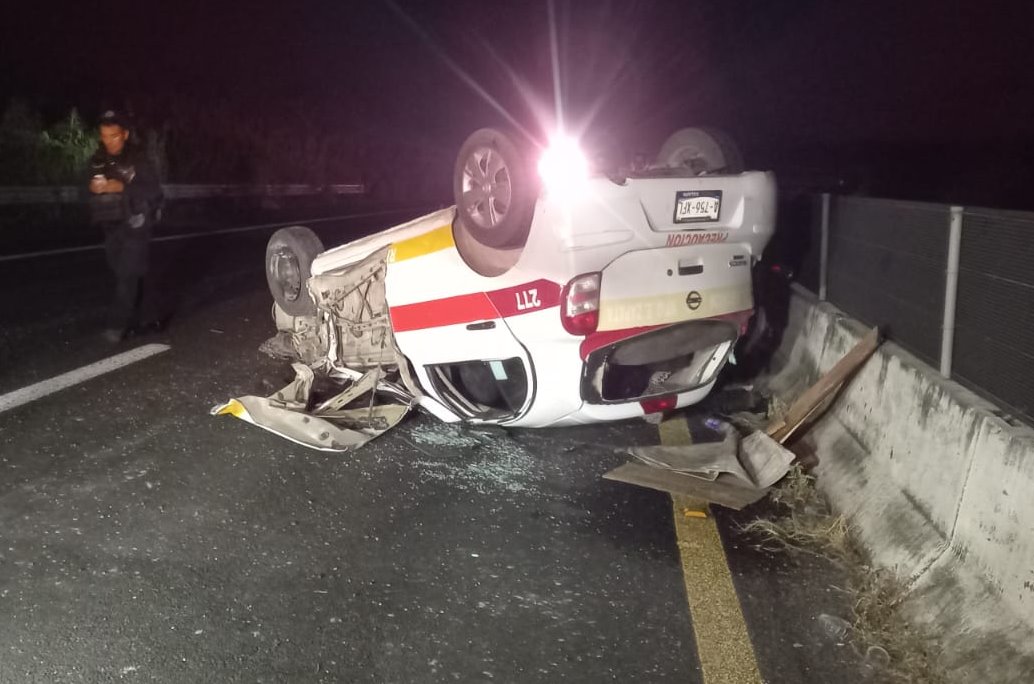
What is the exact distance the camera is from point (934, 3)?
94.8 feet

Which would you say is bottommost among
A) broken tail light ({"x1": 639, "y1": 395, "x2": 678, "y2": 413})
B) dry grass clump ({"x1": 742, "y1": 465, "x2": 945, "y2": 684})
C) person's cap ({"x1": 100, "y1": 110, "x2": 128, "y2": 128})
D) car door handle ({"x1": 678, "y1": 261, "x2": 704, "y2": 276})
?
dry grass clump ({"x1": 742, "y1": 465, "x2": 945, "y2": 684})

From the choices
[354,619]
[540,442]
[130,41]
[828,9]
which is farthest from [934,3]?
[354,619]

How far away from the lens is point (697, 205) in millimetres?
4105

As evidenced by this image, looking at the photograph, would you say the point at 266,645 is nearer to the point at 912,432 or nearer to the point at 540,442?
the point at 540,442

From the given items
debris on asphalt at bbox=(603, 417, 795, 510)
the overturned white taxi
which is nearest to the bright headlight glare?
the overturned white taxi

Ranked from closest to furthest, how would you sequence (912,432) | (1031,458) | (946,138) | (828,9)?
(1031,458), (912,432), (946,138), (828,9)

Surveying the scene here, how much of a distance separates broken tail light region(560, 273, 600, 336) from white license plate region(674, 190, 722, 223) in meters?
0.50

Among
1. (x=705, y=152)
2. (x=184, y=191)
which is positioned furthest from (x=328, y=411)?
(x=184, y=191)

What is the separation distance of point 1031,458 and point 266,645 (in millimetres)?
2358

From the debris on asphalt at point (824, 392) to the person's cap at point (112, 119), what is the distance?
5.12 m

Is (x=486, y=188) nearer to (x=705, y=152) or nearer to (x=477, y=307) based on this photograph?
(x=477, y=307)

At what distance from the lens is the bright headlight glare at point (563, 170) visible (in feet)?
12.5

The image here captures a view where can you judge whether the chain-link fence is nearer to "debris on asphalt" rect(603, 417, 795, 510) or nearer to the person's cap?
"debris on asphalt" rect(603, 417, 795, 510)

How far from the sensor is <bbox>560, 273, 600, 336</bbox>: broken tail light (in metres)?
3.93
